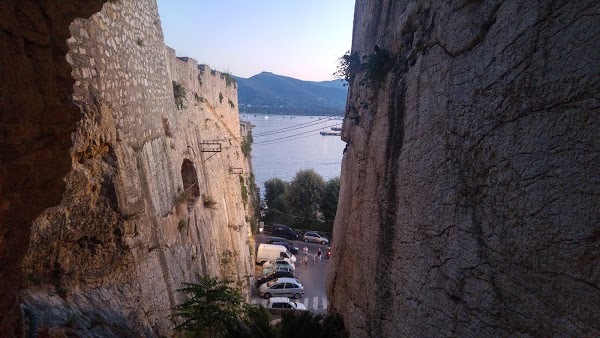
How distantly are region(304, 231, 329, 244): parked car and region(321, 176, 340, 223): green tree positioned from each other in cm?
228

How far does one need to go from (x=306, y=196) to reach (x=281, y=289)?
1213 centimetres

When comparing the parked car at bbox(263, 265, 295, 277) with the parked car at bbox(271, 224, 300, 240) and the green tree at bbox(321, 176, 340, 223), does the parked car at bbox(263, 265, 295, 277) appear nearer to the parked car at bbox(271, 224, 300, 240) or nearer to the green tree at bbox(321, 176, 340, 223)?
the parked car at bbox(271, 224, 300, 240)

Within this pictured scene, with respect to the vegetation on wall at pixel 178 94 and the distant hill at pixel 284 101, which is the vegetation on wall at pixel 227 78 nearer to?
the vegetation on wall at pixel 178 94

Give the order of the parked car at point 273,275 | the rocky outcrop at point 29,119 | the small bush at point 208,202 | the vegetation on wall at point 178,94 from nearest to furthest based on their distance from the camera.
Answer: the rocky outcrop at point 29,119, the vegetation on wall at point 178,94, the small bush at point 208,202, the parked car at point 273,275

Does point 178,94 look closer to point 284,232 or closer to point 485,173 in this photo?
point 485,173

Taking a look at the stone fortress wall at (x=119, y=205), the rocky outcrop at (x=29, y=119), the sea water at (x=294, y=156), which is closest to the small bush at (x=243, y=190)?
the stone fortress wall at (x=119, y=205)

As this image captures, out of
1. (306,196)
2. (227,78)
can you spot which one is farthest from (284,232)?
(227,78)

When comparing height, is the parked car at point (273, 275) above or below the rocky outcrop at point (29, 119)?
below

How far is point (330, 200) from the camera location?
2847 centimetres

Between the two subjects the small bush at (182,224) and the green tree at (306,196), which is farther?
the green tree at (306,196)

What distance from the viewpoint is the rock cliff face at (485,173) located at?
8.35 feet

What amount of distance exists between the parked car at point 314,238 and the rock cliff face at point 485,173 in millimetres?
20353

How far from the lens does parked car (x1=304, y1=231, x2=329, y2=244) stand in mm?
26428

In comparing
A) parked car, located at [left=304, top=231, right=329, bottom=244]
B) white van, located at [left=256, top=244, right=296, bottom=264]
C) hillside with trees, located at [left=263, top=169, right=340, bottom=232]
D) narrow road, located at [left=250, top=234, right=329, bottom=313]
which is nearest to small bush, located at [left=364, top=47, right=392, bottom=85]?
narrow road, located at [left=250, top=234, right=329, bottom=313]
